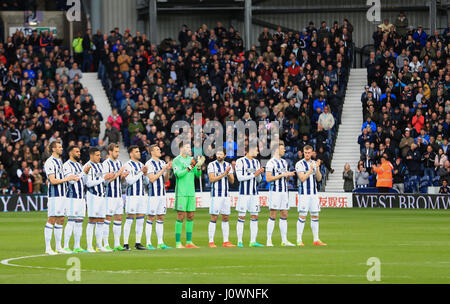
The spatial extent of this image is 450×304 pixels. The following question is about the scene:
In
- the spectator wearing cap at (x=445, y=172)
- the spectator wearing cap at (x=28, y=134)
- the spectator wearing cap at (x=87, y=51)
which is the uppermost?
the spectator wearing cap at (x=87, y=51)

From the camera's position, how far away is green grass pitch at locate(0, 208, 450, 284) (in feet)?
52.7

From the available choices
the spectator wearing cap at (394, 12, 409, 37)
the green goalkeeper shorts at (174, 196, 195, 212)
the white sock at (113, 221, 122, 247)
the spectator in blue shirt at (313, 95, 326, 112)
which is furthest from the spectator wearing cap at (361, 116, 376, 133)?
the white sock at (113, 221, 122, 247)

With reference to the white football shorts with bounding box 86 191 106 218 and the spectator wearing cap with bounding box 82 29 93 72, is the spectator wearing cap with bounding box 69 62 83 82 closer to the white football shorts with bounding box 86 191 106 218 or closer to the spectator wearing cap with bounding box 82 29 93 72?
the spectator wearing cap with bounding box 82 29 93 72

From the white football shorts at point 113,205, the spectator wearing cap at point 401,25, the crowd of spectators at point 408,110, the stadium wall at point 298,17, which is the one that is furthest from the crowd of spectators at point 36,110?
the white football shorts at point 113,205

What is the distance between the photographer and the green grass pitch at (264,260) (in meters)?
16.1

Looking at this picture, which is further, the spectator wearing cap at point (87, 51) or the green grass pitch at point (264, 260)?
the spectator wearing cap at point (87, 51)

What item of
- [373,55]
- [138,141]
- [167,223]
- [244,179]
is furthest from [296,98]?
[244,179]

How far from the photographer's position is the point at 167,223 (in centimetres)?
3142

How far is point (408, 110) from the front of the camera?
40312mm

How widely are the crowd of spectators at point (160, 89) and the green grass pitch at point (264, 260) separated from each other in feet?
38.7

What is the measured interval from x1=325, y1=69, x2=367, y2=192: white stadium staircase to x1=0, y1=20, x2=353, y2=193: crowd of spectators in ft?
2.75

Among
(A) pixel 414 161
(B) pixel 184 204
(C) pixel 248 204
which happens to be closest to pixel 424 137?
(A) pixel 414 161

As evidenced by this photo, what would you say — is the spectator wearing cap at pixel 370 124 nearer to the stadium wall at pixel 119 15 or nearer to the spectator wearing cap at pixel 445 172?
the spectator wearing cap at pixel 445 172
